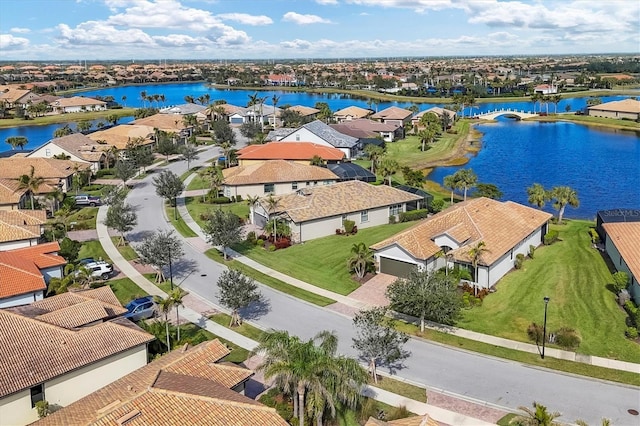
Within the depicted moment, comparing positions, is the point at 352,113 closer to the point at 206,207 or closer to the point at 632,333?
the point at 206,207

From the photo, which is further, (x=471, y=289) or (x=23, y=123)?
(x=23, y=123)

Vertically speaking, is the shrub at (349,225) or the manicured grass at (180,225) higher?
the shrub at (349,225)

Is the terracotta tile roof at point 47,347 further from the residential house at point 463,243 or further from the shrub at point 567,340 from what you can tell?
the shrub at point 567,340

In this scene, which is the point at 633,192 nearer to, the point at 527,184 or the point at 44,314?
the point at 527,184

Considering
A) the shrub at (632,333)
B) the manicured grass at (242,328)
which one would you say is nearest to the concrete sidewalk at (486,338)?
the shrub at (632,333)

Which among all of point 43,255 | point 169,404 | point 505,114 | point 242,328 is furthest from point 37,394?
point 505,114

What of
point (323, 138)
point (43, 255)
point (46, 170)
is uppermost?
point (323, 138)

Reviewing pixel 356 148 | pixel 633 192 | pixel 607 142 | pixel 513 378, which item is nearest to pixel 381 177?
pixel 356 148
